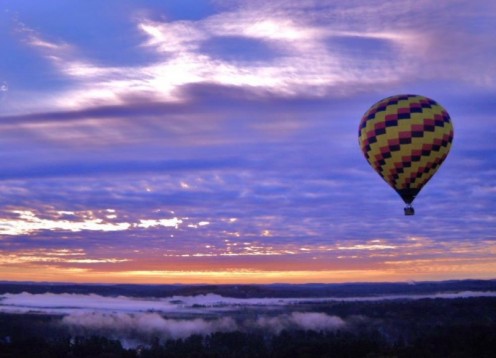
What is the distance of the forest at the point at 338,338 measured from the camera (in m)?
103

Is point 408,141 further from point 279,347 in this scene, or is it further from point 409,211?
point 279,347

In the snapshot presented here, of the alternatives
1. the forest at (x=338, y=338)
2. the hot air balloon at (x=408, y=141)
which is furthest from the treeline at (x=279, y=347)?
the hot air balloon at (x=408, y=141)

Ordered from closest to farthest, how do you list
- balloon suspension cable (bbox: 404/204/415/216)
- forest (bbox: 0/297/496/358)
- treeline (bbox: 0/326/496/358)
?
balloon suspension cable (bbox: 404/204/415/216), treeline (bbox: 0/326/496/358), forest (bbox: 0/297/496/358)

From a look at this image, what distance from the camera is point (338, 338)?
126938 mm

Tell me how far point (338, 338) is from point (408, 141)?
92615mm

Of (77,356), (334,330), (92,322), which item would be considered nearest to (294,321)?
(334,330)

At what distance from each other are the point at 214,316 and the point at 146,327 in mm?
22108

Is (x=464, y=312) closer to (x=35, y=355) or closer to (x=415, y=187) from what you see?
(x=35, y=355)

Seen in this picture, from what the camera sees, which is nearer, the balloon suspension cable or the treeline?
the balloon suspension cable

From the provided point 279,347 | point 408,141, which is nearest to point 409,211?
point 408,141

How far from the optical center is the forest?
103062 mm

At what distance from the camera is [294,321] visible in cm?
17400

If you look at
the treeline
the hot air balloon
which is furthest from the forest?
the hot air balloon

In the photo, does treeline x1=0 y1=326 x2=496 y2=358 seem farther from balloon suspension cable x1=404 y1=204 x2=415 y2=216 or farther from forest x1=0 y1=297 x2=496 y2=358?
balloon suspension cable x1=404 y1=204 x2=415 y2=216
